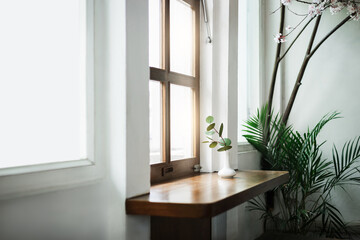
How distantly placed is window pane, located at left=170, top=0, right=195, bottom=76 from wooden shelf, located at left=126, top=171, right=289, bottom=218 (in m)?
0.84

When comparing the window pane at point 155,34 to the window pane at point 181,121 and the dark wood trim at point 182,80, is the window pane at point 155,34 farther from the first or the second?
the window pane at point 181,121

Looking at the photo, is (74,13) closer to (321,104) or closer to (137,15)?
(137,15)

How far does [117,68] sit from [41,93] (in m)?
0.46

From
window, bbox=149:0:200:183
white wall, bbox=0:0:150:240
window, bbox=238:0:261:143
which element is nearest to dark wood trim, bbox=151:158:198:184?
window, bbox=149:0:200:183

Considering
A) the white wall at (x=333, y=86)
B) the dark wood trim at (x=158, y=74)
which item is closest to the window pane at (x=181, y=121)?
the dark wood trim at (x=158, y=74)

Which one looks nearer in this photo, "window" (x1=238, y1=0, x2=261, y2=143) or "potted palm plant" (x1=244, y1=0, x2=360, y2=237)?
"potted palm plant" (x1=244, y1=0, x2=360, y2=237)

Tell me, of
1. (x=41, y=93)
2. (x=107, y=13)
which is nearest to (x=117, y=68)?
(x=107, y=13)

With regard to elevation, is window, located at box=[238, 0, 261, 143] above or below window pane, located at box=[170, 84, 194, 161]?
above

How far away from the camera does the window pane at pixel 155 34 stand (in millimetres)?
2695

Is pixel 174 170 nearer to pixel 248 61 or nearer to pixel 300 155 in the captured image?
pixel 300 155

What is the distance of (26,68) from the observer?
164 cm

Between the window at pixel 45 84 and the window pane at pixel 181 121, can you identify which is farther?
the window pane at pixel 181 121

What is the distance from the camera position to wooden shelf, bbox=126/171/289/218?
1.91m

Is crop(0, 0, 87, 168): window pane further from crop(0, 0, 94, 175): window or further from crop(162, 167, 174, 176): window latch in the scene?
crop(162, 167, 174, 176): window latch
